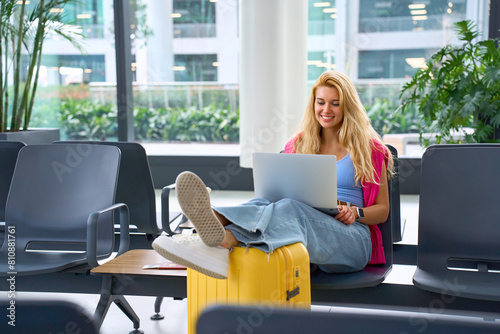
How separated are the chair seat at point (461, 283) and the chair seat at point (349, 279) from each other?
139mm

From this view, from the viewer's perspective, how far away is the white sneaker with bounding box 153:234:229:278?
1689mm

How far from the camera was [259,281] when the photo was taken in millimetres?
1747

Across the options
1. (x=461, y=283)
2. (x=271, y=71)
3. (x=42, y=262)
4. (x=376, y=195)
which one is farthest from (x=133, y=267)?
(x=271, y=71)

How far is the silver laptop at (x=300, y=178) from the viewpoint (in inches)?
78.7

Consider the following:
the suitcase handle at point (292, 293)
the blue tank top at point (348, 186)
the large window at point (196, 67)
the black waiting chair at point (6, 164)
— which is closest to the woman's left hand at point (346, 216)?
the blue tank top at point (348, 186)

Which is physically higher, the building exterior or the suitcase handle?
the building exterior

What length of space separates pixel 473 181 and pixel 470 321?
1.65m

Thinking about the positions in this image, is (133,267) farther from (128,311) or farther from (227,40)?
(227,40)

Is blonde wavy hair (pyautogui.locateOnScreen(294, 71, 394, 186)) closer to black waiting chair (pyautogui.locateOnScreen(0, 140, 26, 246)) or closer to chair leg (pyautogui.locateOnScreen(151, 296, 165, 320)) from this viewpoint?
chair leg (pyautogui.locateOnScreen(151, 296, 165, 320))

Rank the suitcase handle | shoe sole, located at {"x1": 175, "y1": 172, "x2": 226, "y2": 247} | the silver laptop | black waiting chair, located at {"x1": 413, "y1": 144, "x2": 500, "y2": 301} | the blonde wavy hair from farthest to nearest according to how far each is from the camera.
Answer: the blonde wavy hair, black waiting chair, located at {"x1": 413, "y1": 144, "x2": 500, "y2": 301}, the silver laptop, the suitcase handle, shoe sole, located at {"x1": 175, "y1": 172, "x2": 226, "y2": 247}

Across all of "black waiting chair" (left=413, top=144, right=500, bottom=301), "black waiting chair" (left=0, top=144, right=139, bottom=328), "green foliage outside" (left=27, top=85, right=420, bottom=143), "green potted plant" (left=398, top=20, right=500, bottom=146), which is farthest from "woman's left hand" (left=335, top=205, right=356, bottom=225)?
"green foliage outside" (left=27, top=85, right=420, bottom=143)

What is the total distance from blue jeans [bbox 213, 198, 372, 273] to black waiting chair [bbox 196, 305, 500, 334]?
1.10 m

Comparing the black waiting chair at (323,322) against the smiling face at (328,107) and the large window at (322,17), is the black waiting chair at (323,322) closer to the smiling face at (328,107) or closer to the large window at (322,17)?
the smiling face at (328,107)

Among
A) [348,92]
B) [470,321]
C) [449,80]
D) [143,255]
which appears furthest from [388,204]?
[449,80]
